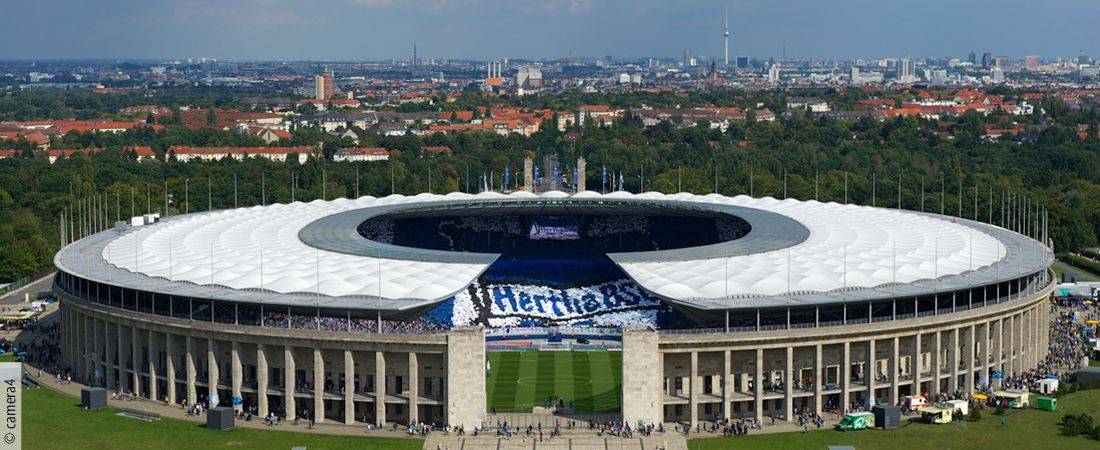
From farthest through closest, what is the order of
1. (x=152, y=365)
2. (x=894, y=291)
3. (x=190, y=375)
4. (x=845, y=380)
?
(x=152, y=365) < (x=894, y=291) < (x=190, y=375) < (x=845, y=380)

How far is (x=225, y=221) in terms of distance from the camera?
127 meters

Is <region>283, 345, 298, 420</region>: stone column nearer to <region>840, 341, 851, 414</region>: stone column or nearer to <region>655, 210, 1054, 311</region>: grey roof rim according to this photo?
<region>655, 210, 1054, 311</region>: grey roof rim

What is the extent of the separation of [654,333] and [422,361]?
13.7 metres

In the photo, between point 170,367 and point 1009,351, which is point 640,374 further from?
point 170,367

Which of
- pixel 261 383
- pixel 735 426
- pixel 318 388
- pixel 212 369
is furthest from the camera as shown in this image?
pixel 212 369

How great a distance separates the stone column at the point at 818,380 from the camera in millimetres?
89500

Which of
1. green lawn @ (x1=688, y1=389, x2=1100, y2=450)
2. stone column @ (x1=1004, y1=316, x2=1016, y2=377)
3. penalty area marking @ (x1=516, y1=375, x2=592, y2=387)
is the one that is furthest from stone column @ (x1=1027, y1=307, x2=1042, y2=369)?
penalty area marking @ (x1=516, y1=375, x2=592, y2=387)

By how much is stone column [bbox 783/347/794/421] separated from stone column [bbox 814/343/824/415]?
1.39 metres

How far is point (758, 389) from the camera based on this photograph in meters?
88.6

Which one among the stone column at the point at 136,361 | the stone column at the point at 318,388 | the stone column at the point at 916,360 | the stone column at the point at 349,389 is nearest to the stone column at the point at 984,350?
the stone column at the point at 916,360

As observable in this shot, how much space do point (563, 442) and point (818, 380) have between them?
16621mm

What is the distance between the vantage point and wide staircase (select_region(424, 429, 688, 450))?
82.5 m

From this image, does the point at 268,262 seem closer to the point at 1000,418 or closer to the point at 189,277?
the point at 189,277

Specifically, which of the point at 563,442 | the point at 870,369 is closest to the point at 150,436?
the point at 563,442
